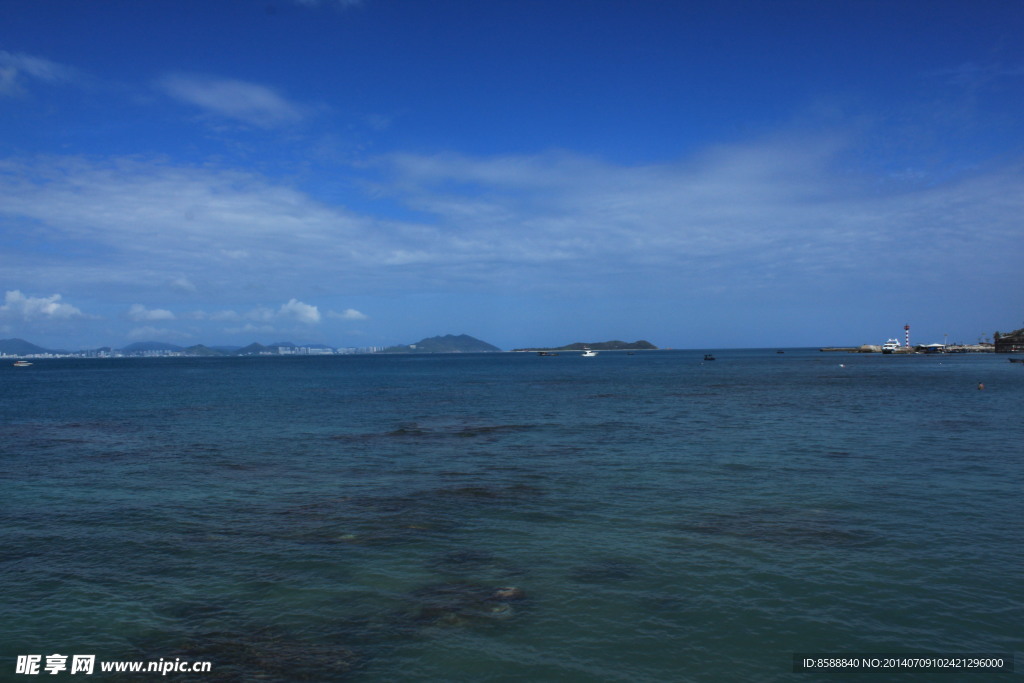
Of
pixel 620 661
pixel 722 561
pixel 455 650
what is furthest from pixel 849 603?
pixel 455 650

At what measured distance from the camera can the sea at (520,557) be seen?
11289 mm

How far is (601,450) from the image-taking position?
1282 inches

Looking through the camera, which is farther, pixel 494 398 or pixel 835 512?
pixel 494 398

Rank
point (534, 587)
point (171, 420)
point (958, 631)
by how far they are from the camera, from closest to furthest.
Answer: point (958, 631) < point (534, 587) < point (171, 420)

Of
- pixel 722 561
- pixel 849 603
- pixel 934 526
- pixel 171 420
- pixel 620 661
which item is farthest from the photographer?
pixel 171 420

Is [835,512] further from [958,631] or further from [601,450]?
[601,450]

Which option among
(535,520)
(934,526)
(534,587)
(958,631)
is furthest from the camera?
(535,520)

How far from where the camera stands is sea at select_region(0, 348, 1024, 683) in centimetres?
1129

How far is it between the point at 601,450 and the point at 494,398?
37942mm

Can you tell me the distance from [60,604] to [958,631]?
18992mm

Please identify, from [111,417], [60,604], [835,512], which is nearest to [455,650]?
[60,604]

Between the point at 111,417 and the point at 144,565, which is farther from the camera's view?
the point at 111,417

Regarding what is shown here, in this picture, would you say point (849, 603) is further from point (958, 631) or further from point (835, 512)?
point (835, 512)

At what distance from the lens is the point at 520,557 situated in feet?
52.2
